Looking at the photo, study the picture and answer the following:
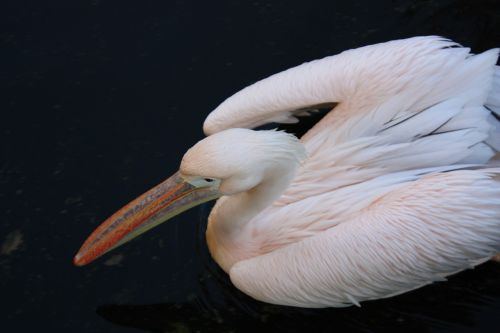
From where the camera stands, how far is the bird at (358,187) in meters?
3.40

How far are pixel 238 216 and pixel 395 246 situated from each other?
2.63 feet

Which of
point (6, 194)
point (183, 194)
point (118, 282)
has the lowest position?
point (118, 282)

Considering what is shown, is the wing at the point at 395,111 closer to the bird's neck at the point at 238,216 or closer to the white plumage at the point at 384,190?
the white plumage at the point at 384,190

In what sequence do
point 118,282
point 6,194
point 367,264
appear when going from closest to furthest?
point 367,264 < point 118,282 < point 6,194

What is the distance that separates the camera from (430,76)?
382 cm

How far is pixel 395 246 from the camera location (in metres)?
3.45

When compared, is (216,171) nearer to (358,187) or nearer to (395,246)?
(358,187)

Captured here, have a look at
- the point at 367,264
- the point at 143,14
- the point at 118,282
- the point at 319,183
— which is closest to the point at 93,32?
the point at 143,14

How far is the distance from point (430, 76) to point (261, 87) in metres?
0.94

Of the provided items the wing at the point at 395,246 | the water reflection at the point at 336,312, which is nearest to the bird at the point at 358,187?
the wing at the point at 395,246

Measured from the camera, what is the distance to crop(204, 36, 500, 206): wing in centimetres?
366

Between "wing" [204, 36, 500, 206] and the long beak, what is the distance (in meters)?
0.47

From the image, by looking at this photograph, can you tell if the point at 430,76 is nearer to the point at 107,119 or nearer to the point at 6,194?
the point at 107,119

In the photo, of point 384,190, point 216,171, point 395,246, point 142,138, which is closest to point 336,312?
point 395,246
